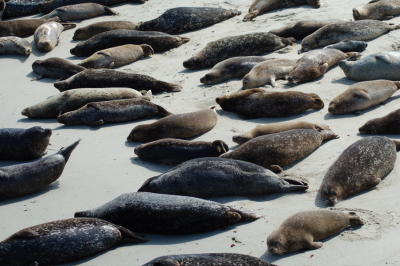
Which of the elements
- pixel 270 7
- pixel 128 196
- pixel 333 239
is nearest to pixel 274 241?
pixel 333 239

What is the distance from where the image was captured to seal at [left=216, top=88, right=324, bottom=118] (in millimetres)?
8766

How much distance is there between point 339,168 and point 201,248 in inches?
56.2

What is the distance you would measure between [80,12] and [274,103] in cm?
606

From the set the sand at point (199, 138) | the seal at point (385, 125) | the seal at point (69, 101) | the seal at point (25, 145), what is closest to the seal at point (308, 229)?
the sand at point (199, 138)

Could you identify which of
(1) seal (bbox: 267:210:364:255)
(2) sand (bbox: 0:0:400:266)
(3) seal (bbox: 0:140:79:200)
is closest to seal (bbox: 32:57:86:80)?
(2) sand (bbox: 0:0:400:266)

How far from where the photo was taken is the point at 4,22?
44.2 ft

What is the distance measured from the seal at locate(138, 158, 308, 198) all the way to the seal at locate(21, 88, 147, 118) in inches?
117

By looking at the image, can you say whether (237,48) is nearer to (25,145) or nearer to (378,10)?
(378,10)

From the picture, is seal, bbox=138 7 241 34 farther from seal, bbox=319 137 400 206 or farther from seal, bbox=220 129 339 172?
seal, bbox=319 137 400 206

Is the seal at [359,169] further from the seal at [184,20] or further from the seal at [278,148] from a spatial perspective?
the seal at [184,20]

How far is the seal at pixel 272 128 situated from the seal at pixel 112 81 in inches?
85.6

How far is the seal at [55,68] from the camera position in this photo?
11.0 m

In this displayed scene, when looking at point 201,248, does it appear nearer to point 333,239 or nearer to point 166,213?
point 166,213

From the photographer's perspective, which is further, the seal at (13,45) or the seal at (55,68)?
the seal at (13,45)
